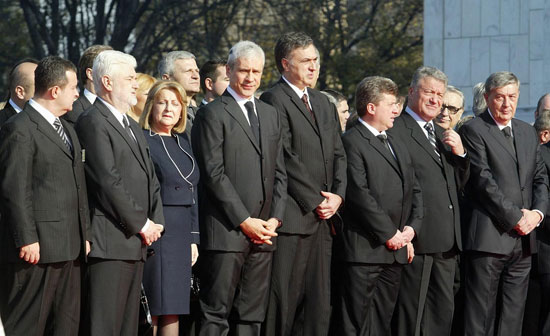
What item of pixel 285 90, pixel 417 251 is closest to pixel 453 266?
pixel 417 251

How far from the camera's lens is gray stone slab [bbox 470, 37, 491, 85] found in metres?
14.5

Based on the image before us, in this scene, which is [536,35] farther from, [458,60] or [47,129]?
[47,129]

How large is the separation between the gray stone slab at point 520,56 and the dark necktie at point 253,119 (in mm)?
7523

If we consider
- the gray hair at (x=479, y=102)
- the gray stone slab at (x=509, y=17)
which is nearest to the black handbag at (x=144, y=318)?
the gray hair at (x=479, y=102)

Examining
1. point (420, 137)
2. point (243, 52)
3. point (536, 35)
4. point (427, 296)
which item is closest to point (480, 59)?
point (536, 35)

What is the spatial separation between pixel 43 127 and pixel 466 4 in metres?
9.44

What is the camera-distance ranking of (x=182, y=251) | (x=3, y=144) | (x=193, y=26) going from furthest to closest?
(x=193, y=26) < (x=182, y=251) < (x=3, y=144)

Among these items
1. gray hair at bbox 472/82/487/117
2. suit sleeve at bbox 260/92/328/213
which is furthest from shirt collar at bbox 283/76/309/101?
gray hair at bbox 472/82/487/117

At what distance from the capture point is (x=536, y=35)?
556 inches

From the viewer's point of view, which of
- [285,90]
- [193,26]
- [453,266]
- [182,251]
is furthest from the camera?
[193,26]

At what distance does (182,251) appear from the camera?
7.27 meters

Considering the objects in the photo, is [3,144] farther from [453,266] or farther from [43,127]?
[453,266]

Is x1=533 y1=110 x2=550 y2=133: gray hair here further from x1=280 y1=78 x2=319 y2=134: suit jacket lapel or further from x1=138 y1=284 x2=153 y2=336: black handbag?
x1=138 y1=284 x2=153 y2=336: black handbag

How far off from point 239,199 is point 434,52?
8.45 metres
